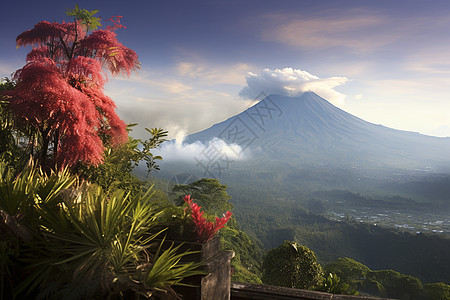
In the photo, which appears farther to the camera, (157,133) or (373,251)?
(373,251)

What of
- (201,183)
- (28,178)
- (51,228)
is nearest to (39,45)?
(28,178)

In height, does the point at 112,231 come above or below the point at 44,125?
below

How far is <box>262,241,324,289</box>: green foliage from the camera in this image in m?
8.73

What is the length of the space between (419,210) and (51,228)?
136946 millimetres

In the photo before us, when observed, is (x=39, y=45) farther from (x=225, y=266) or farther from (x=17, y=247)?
(x=225, y=266)

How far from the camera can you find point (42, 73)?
4348 millimetres

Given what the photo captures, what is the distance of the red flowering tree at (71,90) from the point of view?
4270mm

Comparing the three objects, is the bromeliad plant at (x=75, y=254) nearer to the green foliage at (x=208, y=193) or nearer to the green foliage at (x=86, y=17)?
the green foliage at (x=86, y=17)

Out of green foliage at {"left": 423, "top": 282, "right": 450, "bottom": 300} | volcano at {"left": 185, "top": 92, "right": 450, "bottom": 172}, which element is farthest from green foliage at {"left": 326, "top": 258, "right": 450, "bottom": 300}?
volcano at {"left": 185, "top": 92, "right": 450, "bottom": 172}

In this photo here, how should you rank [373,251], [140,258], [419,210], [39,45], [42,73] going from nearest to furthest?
[140,258] → [42,73] → [39,45] → [373,251] → [419,210]

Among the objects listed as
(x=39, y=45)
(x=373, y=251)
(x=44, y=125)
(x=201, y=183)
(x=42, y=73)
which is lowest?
(x=373, y=251)

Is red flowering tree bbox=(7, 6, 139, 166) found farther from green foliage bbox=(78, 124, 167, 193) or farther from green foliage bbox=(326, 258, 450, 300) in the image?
green foliage bbox=(326, 258, 450, 300)

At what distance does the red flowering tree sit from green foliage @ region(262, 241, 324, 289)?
597 centimetres

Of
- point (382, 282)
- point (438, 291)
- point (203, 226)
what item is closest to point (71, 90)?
point (203, 226)
